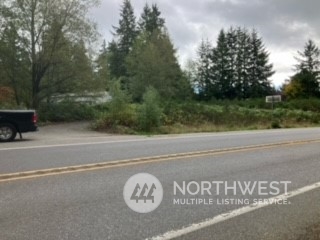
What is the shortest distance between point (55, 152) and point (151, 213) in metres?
6.44

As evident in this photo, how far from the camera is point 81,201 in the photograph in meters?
6.58

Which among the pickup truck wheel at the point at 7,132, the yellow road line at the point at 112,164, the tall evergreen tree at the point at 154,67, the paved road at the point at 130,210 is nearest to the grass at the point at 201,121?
the pickup truck wheel at the point at 7,132

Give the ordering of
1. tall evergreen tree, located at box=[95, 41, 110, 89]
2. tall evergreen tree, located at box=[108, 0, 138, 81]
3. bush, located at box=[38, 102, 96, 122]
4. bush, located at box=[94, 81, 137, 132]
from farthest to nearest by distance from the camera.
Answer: tall evergreen tree, located at box=[108, 0, 138, 81] < tall evergreen tree, located at box=[95, 41, 110, 89] < bush, located at box=[38, 102, 96, 122] < bush, located at box=[94, 81, 137, 132]

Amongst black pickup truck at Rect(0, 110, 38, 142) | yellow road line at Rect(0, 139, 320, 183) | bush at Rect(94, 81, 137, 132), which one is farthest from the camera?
bush at Rect(94, 81, 137, 132)

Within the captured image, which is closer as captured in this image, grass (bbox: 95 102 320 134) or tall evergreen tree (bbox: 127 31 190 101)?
grass (bbox: 95 102 320 134)

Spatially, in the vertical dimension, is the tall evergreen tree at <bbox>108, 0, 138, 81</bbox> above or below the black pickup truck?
above

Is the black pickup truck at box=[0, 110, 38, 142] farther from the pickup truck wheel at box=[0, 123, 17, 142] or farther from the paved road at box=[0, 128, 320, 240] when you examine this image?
the paved road at box=[0, 128, 320, 240]

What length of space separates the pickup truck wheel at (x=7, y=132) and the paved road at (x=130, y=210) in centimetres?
552

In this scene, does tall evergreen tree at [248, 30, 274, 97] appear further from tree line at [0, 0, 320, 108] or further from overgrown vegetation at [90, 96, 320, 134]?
overgrown vegetation at [90, 96, 320, 134]

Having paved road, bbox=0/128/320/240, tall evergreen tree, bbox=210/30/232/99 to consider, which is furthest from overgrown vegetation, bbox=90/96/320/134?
tall evergreen tree, bbox=210/30/232/99

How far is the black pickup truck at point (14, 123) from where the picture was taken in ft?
54.6

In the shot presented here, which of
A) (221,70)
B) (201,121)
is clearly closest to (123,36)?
(221,70)

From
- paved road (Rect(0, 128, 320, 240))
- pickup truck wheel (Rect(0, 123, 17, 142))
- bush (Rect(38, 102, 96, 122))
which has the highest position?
bush (Rect(38, 102, 96, 122))

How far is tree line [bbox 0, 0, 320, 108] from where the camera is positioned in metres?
25.5
